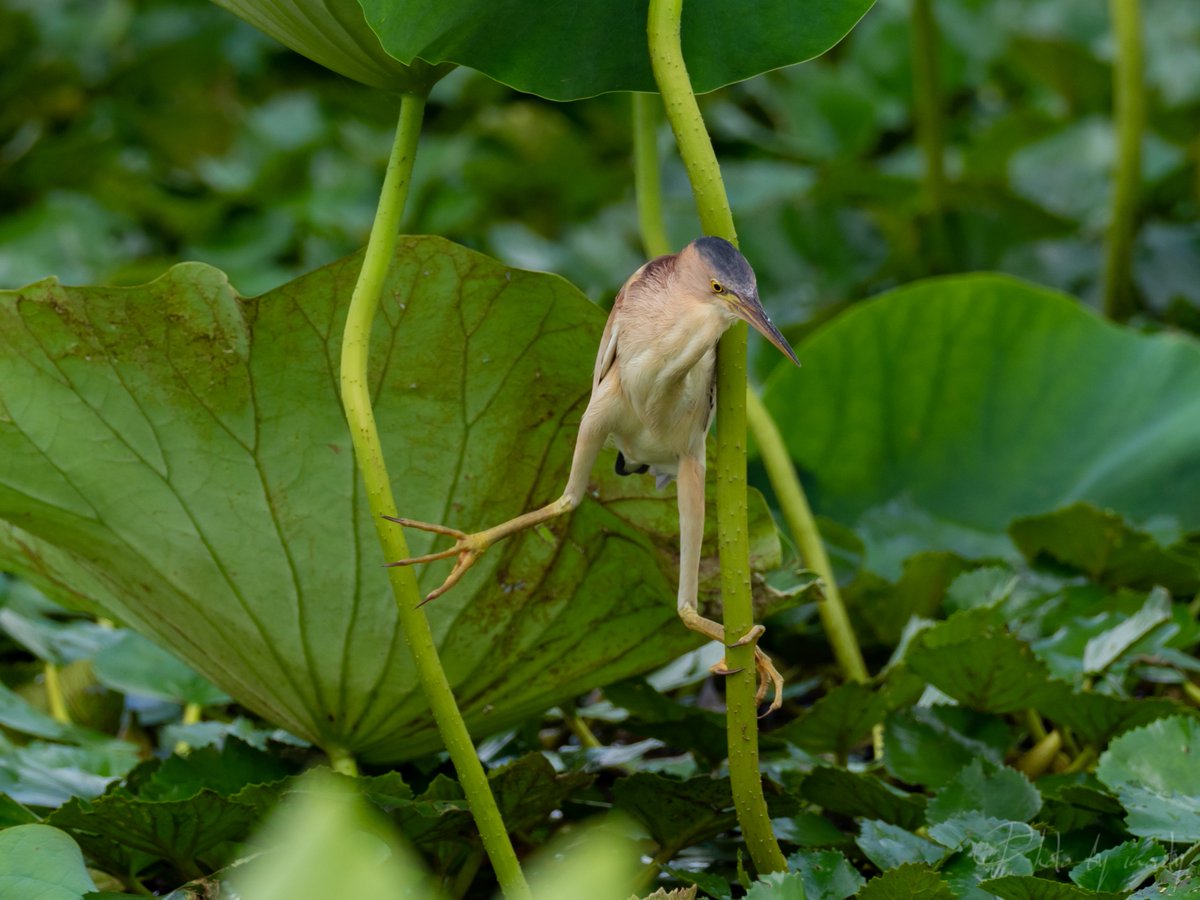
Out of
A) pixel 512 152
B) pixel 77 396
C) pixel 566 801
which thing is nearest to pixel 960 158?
pixel 512 152

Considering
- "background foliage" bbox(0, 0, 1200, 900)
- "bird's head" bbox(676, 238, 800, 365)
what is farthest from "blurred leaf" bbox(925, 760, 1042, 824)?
"bird's head" bbox(676, 238, 800, 365)

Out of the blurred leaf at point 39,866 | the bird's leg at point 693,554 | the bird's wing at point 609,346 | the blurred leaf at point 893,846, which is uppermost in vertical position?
the bird's wing at point 609,346

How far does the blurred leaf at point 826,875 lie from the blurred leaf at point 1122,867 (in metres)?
0.13

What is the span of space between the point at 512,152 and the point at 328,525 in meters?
2.31

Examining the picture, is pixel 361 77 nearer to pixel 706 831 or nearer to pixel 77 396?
pixel 77 396

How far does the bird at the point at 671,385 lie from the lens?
0.67 m

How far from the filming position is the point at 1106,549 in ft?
4.49

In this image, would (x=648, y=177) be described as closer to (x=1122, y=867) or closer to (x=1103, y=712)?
(x=1103, y=712)

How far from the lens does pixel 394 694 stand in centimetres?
97

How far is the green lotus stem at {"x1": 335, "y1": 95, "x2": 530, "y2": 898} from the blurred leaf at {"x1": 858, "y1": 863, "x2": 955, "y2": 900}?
20cm

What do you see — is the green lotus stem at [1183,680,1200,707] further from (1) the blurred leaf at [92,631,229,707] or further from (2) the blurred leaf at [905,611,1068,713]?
(1) the blurred leaf at [92,631,229,707]

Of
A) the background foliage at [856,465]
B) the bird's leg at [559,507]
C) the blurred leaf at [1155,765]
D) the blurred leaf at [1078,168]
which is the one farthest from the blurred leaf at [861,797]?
the blurred leaf at [1078,168]

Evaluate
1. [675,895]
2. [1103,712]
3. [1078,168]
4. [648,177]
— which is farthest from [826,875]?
[1078,168]

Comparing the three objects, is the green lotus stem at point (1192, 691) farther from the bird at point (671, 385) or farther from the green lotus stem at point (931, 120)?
the green lotus stem at point (931, 120)
